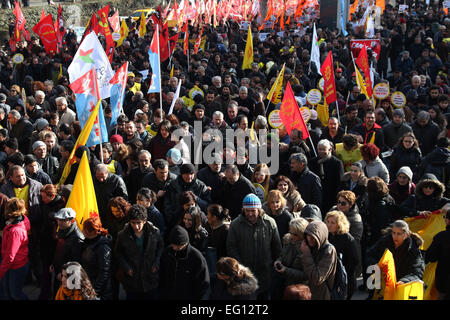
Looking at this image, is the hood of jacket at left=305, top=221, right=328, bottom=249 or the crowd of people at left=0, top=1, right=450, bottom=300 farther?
the crowd of people at left=0, top=1, right=450, bottom=300

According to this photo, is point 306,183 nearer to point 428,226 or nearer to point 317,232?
point 428,226

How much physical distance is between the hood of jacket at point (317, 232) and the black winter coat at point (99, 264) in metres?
1.67

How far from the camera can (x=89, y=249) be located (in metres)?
4.88

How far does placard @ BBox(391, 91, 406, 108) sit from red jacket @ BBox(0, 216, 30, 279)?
6.88m

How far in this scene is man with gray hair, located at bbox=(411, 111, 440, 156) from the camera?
834 centimetres

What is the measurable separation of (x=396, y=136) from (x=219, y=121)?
2565 millimetres

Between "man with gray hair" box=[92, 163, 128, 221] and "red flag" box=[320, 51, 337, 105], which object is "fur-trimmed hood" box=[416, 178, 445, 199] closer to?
"man with gray hair" box=[92, 163, 128, 221]

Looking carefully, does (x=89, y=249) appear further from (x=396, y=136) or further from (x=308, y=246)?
(x=396, y=136)

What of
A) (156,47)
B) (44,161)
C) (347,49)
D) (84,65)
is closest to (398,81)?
(347,49)

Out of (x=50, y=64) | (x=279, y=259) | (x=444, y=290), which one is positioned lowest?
(x=444, y=290)

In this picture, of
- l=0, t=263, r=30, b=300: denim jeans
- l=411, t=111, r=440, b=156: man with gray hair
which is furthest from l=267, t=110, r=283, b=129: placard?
l=0, t=263, r=30, b=300: denim jeans

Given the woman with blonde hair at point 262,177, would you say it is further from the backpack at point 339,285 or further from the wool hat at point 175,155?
the backpack at point 339,285
